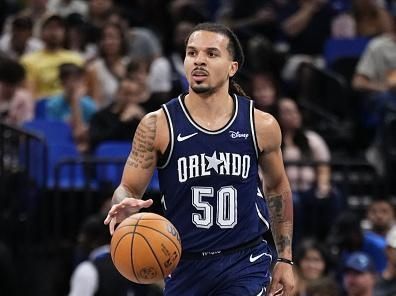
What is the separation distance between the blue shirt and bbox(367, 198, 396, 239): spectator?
324 cm

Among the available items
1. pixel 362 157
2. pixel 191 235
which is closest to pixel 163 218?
pixel 191 235

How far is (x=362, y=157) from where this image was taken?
48.6ft

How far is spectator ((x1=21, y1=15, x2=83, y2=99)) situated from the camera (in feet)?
48.0

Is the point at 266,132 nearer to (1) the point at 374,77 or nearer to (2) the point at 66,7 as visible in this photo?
(1) the point at 374,77

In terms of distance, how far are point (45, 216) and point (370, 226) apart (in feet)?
10.5

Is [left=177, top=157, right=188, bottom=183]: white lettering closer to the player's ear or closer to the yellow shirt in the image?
the player's ear

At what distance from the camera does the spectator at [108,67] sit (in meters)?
14.7

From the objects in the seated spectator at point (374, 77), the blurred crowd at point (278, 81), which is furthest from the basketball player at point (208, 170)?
the seated spectator at point (374, 77)

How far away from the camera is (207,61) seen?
7.73 m

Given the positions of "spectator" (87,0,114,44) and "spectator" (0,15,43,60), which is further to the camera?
"spectator" (87,0,114,44)

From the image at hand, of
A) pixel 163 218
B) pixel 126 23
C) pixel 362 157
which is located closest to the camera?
pixel 163 218

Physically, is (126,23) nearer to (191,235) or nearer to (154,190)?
(154,190)

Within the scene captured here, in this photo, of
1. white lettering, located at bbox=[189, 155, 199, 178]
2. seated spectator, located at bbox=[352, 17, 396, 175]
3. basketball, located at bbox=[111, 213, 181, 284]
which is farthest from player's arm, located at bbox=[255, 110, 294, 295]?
seated spectator, located at bbox=[352, 17, 396, 175]

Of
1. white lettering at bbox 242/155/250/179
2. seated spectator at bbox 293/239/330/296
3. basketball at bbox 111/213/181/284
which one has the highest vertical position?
white lettering at bbox 242/155/250/179
